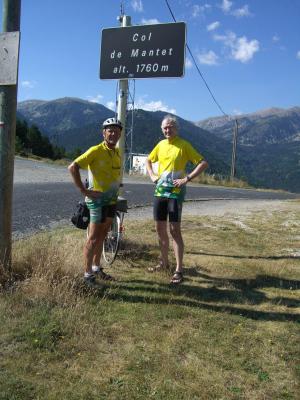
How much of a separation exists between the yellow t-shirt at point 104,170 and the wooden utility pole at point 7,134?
73cm

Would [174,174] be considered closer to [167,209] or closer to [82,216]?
[167,209]

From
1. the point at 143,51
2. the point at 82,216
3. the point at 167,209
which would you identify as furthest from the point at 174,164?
the point at 143,51

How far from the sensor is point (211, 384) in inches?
119

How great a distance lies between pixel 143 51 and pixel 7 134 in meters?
2.49

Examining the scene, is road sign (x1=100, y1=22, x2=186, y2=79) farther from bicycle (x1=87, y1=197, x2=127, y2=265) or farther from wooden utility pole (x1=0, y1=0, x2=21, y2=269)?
wooden utility pole (x1=0, y1=0, x2=21, y2=269)

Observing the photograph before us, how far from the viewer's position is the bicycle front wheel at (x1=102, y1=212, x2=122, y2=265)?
18.8ft

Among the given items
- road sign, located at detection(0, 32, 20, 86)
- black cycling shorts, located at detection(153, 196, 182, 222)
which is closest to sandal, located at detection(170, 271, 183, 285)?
black cycling shorts, located at detection(153, 196, 182, 222)

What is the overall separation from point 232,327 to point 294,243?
4.73 m

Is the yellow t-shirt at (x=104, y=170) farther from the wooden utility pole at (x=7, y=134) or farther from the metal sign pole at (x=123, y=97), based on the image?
the metal sign pole at (x=123, y=97)

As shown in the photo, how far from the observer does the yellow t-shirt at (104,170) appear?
471cm

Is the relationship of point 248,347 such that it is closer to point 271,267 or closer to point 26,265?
point 26,265

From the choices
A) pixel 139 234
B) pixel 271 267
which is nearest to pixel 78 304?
pixel 271 267

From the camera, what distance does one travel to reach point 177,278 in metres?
5.20

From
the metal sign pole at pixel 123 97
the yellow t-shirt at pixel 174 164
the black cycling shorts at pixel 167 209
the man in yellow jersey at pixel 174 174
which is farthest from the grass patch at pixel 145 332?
the metal sign pole at pixel 123 97
